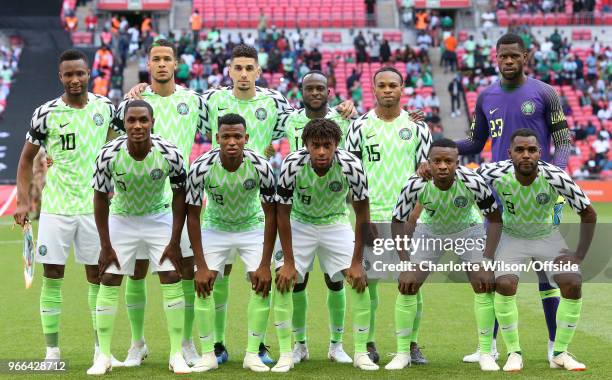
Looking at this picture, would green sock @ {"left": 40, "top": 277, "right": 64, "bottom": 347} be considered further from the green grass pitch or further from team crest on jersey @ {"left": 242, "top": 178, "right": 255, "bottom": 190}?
team crest on jersey @ {"left": 242, "top": 178, "right": 255, "bottom": 190}

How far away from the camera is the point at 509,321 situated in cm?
906

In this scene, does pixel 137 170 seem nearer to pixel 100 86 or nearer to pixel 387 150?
pixel 387 150

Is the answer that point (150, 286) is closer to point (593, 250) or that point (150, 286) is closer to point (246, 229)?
point (246, 229)

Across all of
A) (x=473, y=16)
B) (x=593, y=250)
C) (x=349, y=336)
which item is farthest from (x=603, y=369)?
(x=473, y=16)

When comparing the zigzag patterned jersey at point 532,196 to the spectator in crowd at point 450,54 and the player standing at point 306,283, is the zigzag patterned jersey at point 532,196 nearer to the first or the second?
the player standing at point 306,283

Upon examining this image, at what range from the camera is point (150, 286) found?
1558cm

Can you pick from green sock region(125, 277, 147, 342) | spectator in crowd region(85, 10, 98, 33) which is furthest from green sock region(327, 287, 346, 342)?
spectator in crowd region(85, 10, 98, 33)

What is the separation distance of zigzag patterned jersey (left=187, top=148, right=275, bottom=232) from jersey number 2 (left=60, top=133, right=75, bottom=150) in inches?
46.0

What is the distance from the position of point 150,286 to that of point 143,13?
30798mm

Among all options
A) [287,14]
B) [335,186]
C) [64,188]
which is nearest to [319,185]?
[335,186]

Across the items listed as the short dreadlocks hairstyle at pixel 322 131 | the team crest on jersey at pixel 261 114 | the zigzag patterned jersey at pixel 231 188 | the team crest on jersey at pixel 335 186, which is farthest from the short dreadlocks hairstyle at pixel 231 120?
the team crest on jersey at pixel 261 114

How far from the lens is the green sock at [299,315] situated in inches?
389

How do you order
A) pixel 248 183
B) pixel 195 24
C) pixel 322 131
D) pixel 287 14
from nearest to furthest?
pixel 322 131 < pixel 248 183 < pixel 195 24 < pixel 287 14

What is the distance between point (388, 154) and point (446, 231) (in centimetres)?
94
